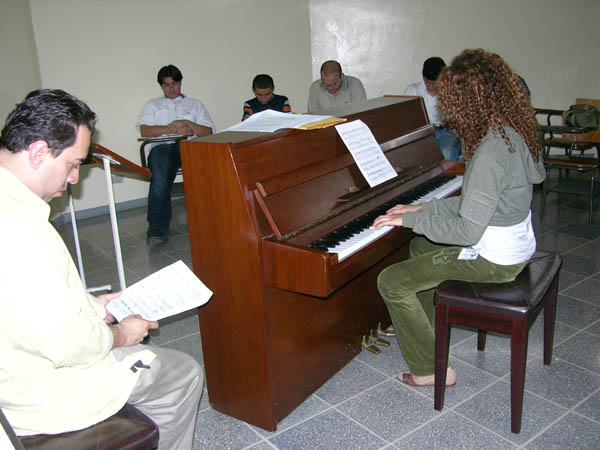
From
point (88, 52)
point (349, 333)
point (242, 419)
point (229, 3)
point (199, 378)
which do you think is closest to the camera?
point (199, 378)

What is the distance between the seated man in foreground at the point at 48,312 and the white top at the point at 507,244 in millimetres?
1300

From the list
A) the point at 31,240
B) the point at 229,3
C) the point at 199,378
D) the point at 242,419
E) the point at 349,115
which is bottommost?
the point at 242,419

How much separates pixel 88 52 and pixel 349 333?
415cm

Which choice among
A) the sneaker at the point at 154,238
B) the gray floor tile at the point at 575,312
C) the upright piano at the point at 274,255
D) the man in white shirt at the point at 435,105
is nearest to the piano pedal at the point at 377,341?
the upright piano at the point at 274,255

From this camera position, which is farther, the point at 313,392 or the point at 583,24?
the point at 583,24

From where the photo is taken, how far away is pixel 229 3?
19.6 ft

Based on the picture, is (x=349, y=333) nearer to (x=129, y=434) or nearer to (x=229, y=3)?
(x=129, y=434)

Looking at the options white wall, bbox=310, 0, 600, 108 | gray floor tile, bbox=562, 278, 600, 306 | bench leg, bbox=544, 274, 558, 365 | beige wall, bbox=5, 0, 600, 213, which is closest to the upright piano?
bench leg, bbox=544, 274, 558, 365

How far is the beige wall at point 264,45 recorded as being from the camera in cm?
521

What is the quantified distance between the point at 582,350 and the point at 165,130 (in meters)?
3.87

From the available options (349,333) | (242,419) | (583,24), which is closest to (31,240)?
(242,419)

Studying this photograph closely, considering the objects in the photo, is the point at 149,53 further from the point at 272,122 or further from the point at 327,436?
the point at 327,436

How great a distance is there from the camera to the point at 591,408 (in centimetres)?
218

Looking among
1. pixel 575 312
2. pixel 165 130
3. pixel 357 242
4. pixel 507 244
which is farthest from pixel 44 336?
pixel 165 130
